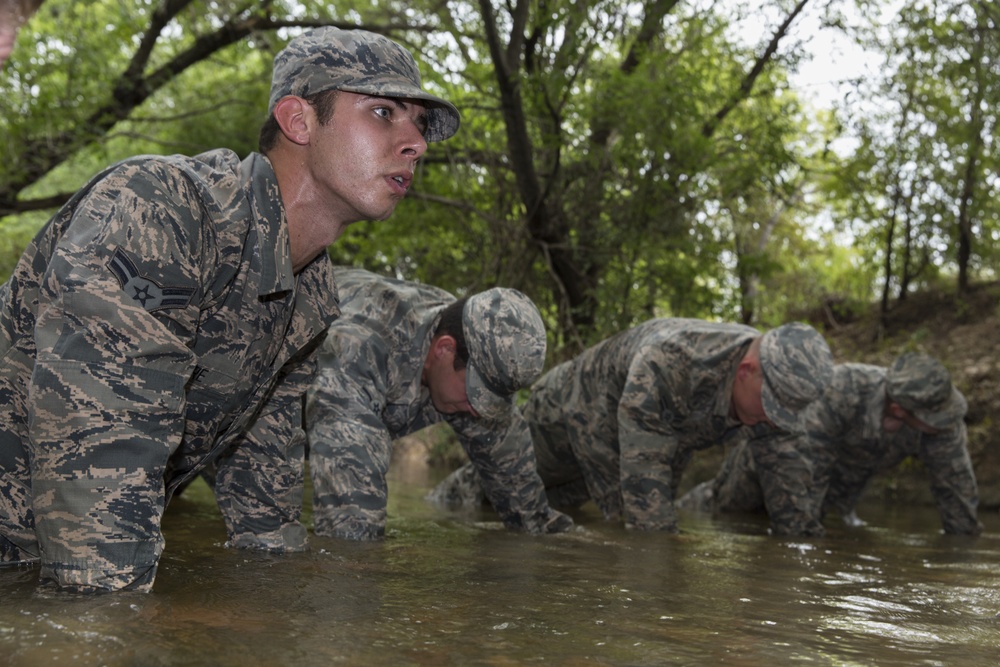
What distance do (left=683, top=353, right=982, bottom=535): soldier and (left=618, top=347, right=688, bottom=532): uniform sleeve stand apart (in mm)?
2065

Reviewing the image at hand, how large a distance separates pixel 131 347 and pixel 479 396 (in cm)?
249

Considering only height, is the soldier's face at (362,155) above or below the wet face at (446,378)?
above

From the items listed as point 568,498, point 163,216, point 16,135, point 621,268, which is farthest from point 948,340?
point 163,216

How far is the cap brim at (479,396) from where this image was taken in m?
4.50

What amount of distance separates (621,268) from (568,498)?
9.69ft

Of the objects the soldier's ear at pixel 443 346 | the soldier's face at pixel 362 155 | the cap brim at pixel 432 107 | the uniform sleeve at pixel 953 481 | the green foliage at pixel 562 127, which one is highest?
the green foliage at pixel 562 127

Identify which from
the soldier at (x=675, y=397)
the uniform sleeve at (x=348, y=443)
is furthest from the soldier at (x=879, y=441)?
the uniform sleeve at (x=348, y=443)

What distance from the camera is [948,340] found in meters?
12.5

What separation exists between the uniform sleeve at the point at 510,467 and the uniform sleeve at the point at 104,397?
281 centimetres

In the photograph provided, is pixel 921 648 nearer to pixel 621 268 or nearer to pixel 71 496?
pixel 71 496

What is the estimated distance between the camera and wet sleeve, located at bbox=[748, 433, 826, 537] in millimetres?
6418

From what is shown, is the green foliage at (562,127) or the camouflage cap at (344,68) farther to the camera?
the green foliage at (562,127)

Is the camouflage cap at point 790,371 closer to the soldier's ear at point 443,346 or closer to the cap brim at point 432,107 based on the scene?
the soldier's ear at point 443,346

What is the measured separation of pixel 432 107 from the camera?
2896mm
